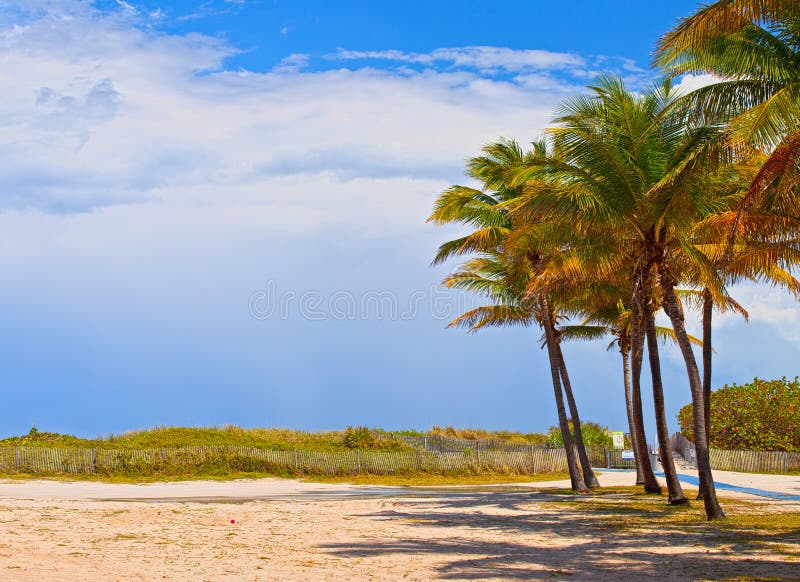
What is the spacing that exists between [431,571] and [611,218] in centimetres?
1052

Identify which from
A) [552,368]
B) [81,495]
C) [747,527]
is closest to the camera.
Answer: [747,527]

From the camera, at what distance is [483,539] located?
50.3 feet

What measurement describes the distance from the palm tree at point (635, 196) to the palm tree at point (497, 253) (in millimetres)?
6164

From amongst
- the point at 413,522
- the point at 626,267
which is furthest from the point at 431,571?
the point at 626,267

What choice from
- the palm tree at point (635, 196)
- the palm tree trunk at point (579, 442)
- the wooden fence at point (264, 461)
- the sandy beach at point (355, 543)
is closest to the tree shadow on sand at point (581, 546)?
the sandy beach at point (355, 543)

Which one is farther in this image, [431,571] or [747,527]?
[747,527]

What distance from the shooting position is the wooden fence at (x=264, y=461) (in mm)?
34938

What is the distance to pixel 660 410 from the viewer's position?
69.4 feet

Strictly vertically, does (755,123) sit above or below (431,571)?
above

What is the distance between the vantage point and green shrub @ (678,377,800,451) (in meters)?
39.9

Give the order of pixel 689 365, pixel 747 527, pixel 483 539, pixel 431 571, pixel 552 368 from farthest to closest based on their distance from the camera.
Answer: pixel 552 368
pixel 689 365
pixel 747 527
pixel 483 539
pixel 431 571

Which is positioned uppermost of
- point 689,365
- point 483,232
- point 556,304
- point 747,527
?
point 483,232

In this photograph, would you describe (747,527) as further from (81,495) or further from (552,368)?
(81,495)

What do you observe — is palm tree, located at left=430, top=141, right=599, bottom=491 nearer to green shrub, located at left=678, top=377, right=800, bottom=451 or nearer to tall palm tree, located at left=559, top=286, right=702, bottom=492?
tall palm tree, located at left=559, top=286, right=702, bottom=492
